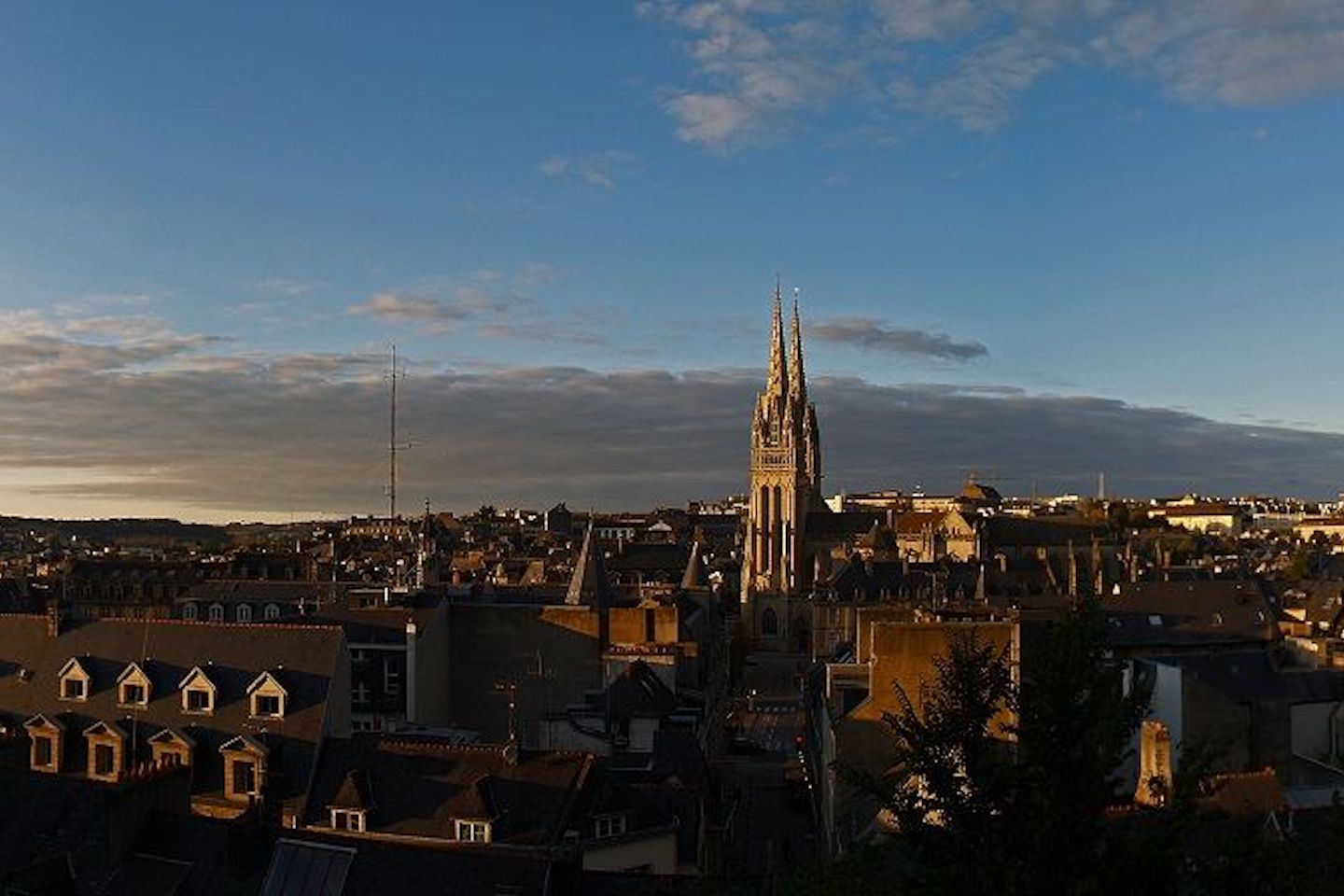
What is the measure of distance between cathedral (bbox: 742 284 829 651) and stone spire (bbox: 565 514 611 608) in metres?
71.6

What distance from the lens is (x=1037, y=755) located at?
12.9 m

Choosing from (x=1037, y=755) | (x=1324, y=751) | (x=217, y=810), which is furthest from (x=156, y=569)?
(x=1037, y=755)

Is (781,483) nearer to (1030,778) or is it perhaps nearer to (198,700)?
(198,700)

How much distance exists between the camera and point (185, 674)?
39156 millimetres

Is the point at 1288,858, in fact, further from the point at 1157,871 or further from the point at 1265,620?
the point at 1265,620

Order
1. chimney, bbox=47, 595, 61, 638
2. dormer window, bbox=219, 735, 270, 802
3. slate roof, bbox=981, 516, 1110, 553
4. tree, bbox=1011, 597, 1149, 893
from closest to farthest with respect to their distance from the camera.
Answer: tree, bbox=1011, 597, 1149, 893
dormer window, bbox=219, 735, 270, 802
chimney, bbox=47, 595, 61, 638
slate roof, bbox=981, 516, 1110, 553

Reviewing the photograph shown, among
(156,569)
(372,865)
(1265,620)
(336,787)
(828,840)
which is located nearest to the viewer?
(372,865)

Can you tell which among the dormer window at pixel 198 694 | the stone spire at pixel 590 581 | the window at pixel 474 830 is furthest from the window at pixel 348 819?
the stone spire at pixel 590 581

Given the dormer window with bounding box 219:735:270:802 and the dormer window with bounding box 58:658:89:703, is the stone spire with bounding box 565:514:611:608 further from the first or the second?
the dormer window with bounding box 219:735:270:802

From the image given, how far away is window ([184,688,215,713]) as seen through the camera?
3781 centimetres

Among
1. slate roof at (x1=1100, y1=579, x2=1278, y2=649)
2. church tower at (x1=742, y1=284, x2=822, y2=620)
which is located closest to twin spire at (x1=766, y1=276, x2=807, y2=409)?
church tower at (x1=742, y1=284, x2=822, y2=620)

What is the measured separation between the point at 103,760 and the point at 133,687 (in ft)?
8.30

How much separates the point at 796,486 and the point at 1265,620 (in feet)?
282

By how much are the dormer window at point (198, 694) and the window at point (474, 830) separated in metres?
11.5
